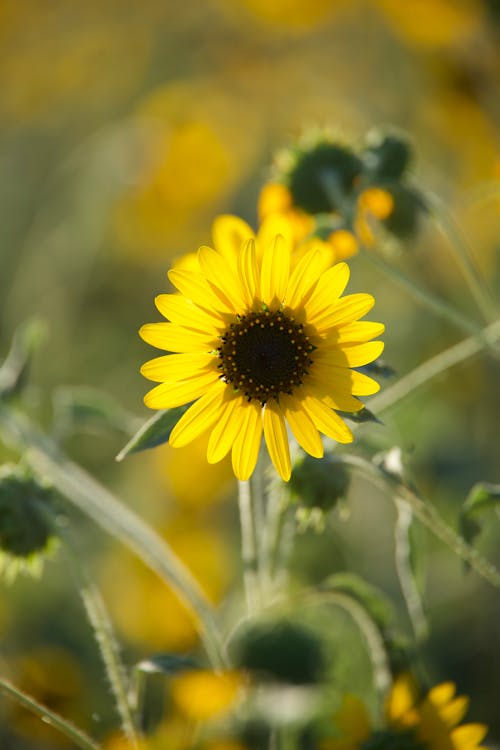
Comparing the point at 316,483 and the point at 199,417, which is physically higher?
the point at 199,417

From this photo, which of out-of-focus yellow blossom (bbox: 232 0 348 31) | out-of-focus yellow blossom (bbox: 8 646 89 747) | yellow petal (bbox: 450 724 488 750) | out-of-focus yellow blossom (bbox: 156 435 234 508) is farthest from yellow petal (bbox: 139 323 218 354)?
out-of-focus yellow blossom (bbox: 232 0 348 31)

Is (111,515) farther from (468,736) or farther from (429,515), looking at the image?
(468,736)

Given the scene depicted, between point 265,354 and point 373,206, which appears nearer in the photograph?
point 265,354

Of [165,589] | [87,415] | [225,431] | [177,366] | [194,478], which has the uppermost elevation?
[194,478]

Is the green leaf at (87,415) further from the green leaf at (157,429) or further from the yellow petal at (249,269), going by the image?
the yellow petal at (249,269)

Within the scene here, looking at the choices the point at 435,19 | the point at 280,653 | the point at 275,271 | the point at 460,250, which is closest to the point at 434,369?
the point at 460,250

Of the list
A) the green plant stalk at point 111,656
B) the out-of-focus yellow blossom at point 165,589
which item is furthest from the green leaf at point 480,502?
the out-of-focus yellow blossom at point 165,589

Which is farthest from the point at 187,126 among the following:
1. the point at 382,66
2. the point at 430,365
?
the point at 430,365
